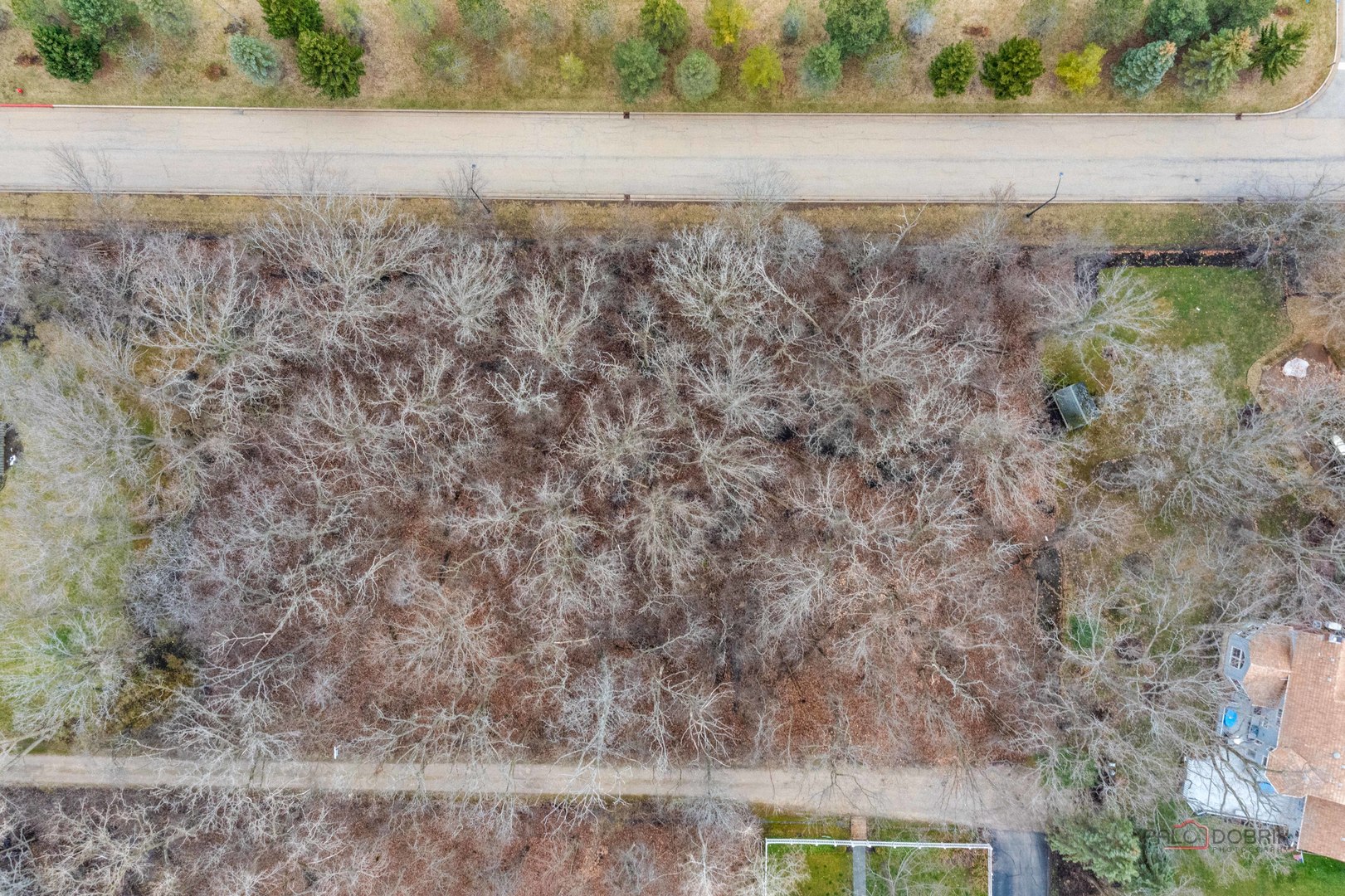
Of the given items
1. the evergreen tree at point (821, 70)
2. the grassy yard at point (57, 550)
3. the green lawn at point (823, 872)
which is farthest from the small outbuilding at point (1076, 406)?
the grassy yard at point (57, 550)

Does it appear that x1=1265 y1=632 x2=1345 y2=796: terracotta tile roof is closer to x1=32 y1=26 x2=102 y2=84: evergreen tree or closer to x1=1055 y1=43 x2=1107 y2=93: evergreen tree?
x1=1055 y1=43 x2=1107 y2=93: evergreen tree

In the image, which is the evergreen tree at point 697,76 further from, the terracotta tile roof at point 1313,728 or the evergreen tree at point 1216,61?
the terracotta tile roof at point 1313,728

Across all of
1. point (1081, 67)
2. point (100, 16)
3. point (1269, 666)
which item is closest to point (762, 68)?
point (1081, 67)

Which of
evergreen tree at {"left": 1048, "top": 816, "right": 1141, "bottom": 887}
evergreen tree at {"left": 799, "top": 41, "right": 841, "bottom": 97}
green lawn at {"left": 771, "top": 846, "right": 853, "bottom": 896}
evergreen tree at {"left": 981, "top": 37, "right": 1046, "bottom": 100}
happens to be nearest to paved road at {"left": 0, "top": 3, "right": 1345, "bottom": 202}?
evergreen tree at {"left": 799, "top": 41, "right": 841, "bottom": 97}

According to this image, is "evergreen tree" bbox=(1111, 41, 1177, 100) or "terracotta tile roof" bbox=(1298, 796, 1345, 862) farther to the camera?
"evergreen tree" bbox=(1111, 41, 1177, 100)

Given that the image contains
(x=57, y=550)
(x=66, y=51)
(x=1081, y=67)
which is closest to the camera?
(x=57, y=550)

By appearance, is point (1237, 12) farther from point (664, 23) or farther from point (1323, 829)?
point (1323, 829)
